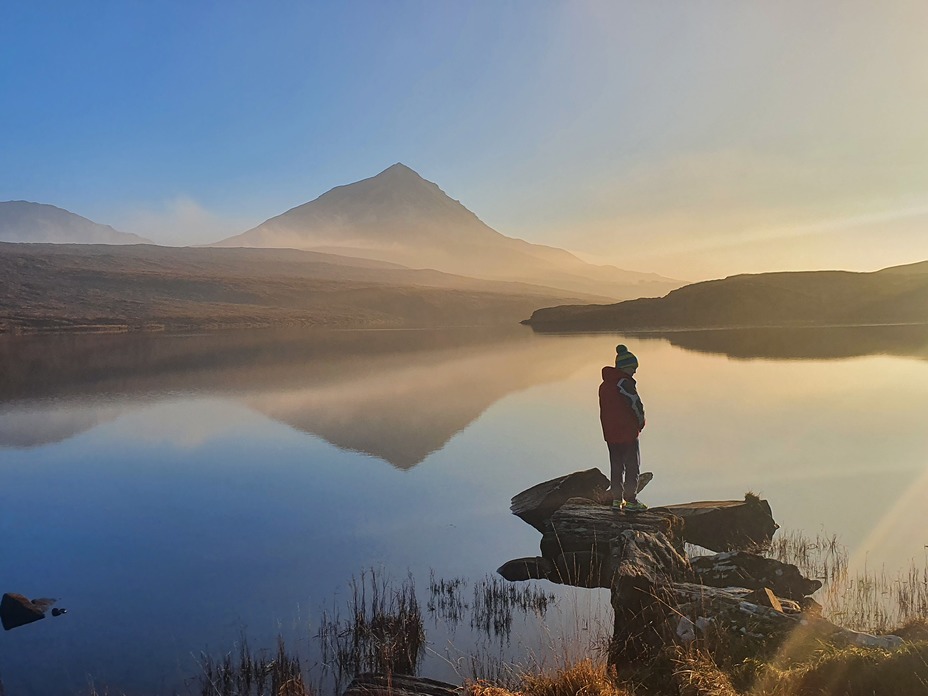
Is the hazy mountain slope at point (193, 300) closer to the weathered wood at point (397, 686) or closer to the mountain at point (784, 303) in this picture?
the mountain at point (784, 303)

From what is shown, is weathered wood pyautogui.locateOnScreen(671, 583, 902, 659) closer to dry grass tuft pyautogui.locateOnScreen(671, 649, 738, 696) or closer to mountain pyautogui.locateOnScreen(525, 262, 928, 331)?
dry grass tuft pyautogui.locateOnScreen(671, 649, 738, 696)

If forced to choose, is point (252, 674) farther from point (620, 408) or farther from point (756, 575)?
point (620, 408)

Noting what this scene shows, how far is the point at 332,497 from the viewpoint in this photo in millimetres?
12328

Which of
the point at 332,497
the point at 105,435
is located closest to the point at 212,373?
the point at 105,435

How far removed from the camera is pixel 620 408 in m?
9.33

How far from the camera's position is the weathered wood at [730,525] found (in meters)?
8.91

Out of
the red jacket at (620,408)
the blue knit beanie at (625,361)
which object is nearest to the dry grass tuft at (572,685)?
the red jacket at (620,408)

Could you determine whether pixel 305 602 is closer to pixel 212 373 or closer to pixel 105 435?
pixel 105 435

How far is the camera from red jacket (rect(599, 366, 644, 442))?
9258 millimetres

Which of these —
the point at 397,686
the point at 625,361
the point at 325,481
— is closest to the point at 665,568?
the point at 397,686

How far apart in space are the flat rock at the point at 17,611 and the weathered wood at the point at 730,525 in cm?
838

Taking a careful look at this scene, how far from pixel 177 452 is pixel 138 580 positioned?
907 cm

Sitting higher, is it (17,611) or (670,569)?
(670,569)

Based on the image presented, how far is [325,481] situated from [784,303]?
81244 millimetres
